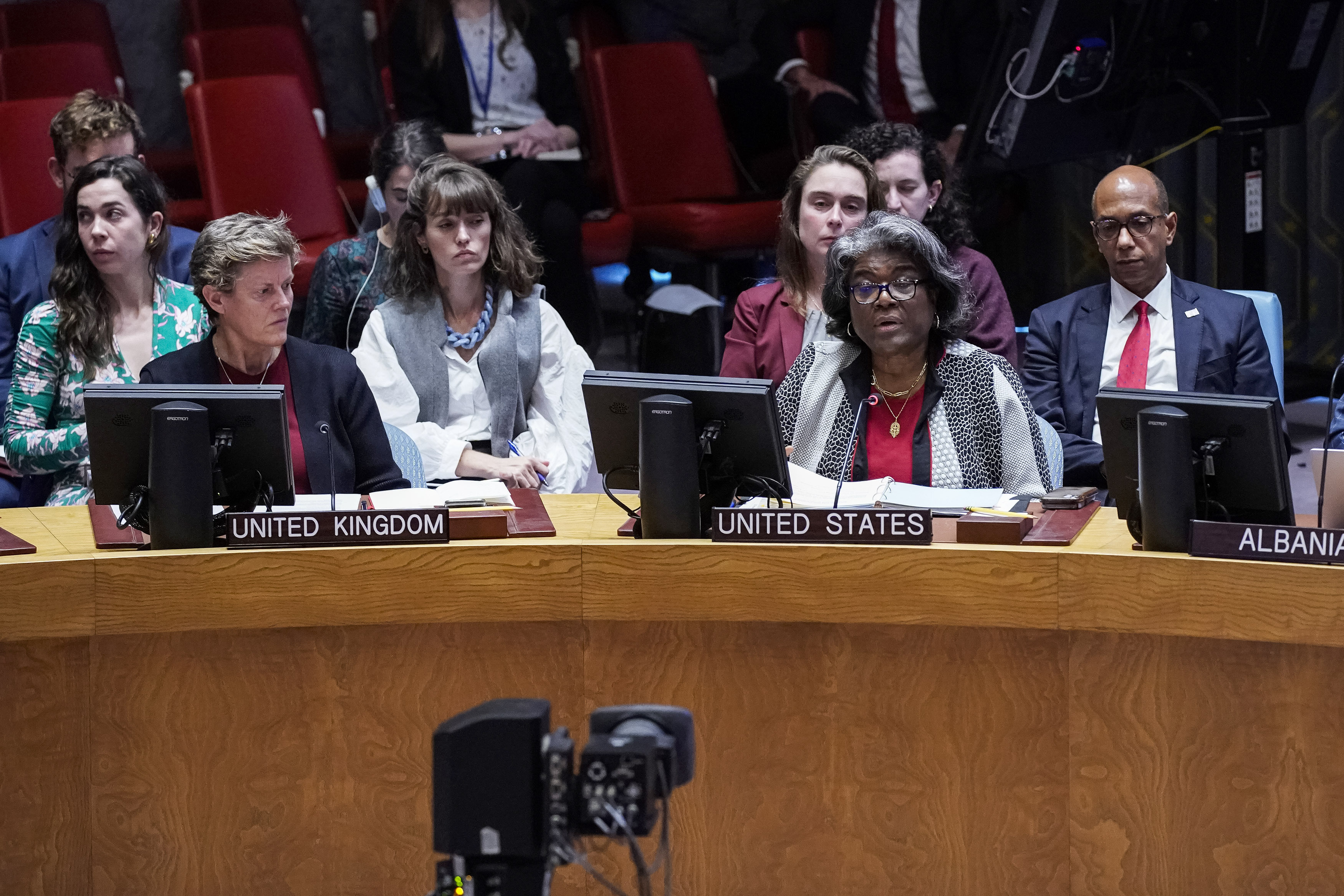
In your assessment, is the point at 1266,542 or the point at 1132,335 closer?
the point at 1266,542

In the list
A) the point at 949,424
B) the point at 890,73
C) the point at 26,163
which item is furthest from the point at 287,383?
the point at 890,73

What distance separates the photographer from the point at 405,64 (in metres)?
4.63

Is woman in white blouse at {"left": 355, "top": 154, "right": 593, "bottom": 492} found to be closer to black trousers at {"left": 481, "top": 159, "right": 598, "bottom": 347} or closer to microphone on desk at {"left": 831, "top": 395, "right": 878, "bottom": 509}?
microphone on desk at {"left": 831, "top": 395, "right": 878, "bottom": 509}

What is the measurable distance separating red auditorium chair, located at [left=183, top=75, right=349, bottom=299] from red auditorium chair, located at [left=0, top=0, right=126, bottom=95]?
0.69m

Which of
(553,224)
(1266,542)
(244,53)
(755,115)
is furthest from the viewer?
(755,115)

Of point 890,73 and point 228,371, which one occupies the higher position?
point 890,73

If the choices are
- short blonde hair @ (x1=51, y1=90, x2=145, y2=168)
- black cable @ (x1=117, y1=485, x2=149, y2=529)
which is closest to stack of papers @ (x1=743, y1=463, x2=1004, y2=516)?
black cable @ (x1=117, y1=485, x2=149, y2=529)

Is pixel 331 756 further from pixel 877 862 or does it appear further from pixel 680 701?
pixel 877 862

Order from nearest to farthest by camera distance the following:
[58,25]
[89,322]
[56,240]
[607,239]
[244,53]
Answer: [89,322]
[56,240]
[607,239]
[244,53]
[58,25]

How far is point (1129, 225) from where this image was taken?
3.10 metres

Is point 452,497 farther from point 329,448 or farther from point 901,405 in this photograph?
point 901,405

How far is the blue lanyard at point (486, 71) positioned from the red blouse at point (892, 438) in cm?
243

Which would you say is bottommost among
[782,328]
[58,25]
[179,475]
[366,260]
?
[179,475]

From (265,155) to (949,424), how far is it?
2695 millimetres
